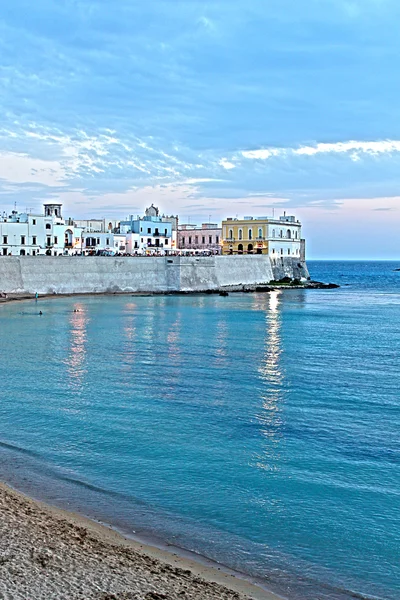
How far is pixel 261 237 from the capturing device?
78000 millimetres

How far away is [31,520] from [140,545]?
1.65 m

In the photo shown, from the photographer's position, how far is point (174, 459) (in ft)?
44.0

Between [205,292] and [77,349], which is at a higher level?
[205,292]

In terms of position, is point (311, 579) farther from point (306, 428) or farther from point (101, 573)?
point (306, 428)

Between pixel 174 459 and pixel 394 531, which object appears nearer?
pixel 394 531

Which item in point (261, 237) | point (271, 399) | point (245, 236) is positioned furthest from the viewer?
point (245, 236)

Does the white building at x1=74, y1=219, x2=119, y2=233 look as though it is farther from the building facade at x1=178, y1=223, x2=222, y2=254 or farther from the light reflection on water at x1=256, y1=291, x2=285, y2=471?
the light reflection on water at x1=256, y1=291, x2=285, y2=471

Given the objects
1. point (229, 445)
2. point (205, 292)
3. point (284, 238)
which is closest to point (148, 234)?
point (284, 238)

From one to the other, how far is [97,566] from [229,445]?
20.8 ft

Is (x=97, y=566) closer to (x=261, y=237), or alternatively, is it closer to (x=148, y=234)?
(x=261, y=237)

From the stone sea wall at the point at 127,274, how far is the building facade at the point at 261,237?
10.7ft

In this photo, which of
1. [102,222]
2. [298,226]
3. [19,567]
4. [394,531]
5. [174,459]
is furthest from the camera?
[102,222]

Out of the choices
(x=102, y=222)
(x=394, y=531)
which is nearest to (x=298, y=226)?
(x=102, y=222)

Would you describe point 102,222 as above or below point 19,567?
above
